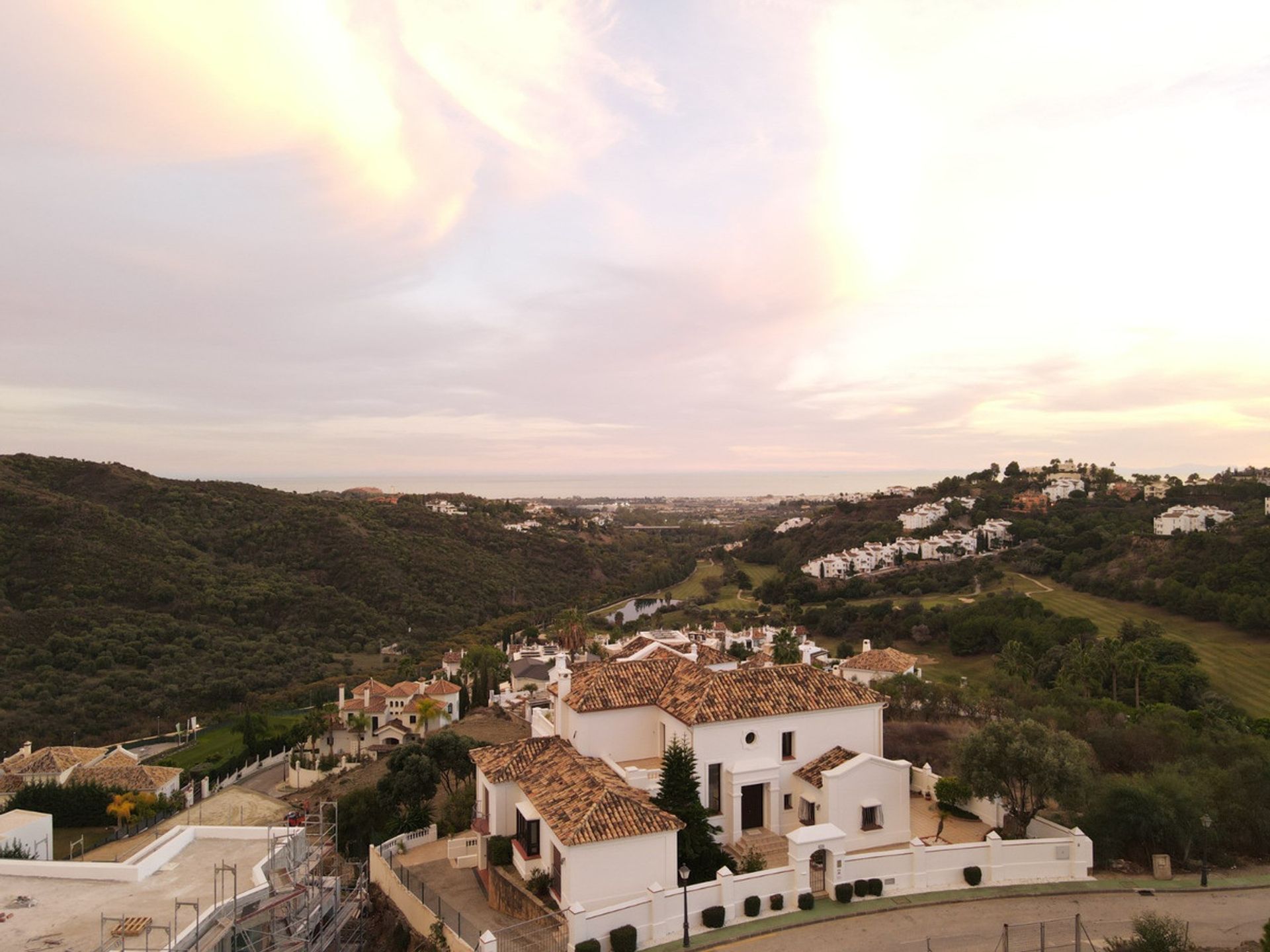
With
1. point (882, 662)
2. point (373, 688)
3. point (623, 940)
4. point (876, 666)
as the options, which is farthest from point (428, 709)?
point (623, 940)

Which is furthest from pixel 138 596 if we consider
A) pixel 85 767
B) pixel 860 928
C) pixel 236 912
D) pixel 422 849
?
pixel 860 928

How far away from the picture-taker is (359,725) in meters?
44.3

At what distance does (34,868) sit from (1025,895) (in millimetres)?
20387

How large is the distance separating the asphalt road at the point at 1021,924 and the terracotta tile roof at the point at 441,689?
122ft

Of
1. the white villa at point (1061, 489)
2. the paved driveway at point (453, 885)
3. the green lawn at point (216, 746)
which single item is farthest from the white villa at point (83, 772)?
the white villa at point (1061, 489)

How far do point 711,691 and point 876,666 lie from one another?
27.6 m

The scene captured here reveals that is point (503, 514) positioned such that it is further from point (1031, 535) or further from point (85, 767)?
point (85, 767)

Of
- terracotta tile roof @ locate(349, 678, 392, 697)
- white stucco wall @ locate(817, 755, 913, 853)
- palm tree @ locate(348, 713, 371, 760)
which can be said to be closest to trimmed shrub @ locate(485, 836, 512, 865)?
white stucco wall @ locate(817, 755, 913, 853)

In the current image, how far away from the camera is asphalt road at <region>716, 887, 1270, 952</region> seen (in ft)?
44.7

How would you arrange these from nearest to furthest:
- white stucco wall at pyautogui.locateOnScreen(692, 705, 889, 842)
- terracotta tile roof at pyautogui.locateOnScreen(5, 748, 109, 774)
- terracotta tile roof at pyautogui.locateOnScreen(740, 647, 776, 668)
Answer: white stucco wall at pyautogui.locateOnScreen(692, 705, 889, 842), terracotta tile roof at pyautogui.locateOnScreen(740, 647, 776, 668), terracotta tile roof at pyautogui.locateOnScreen(5, 748, 109, 774)

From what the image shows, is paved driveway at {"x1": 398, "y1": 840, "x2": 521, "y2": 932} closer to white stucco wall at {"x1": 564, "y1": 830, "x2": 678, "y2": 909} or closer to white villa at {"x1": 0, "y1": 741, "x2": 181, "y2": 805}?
white stucco wall at {"x1": 564, "y1": 830, "x2": 678, "y2": 909}

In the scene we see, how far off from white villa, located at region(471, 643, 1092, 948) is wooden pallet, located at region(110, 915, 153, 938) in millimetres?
7069

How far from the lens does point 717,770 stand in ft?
60.5

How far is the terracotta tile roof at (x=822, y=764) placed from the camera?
18344 millimetres
